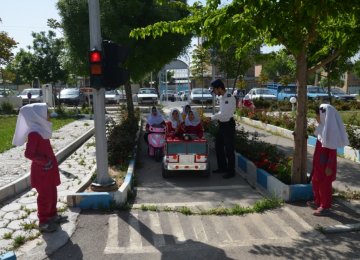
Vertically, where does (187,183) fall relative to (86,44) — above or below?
below

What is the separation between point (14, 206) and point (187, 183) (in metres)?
3.44

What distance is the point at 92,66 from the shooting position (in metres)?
6.55

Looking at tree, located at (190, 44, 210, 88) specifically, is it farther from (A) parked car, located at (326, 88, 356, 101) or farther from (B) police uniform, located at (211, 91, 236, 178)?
(B) police uniform, located at (211, 91, 236, 178)

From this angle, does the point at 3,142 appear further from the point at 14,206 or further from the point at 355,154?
the point at 355,154

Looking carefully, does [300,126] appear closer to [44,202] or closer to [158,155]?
[44,202]

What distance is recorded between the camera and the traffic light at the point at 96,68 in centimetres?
653

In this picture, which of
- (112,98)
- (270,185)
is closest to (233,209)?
(270,185)

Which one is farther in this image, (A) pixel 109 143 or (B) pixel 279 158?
(A) pixel 109 143

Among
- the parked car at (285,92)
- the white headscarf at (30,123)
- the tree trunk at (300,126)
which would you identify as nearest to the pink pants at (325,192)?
the tree trunk at (300,126)

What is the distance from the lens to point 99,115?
6.84 m

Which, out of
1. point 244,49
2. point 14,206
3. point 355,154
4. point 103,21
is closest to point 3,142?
point 103,21

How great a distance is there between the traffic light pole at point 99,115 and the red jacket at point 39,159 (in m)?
1.24

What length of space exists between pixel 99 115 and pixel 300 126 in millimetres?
3493

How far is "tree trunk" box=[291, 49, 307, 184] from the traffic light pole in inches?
128
